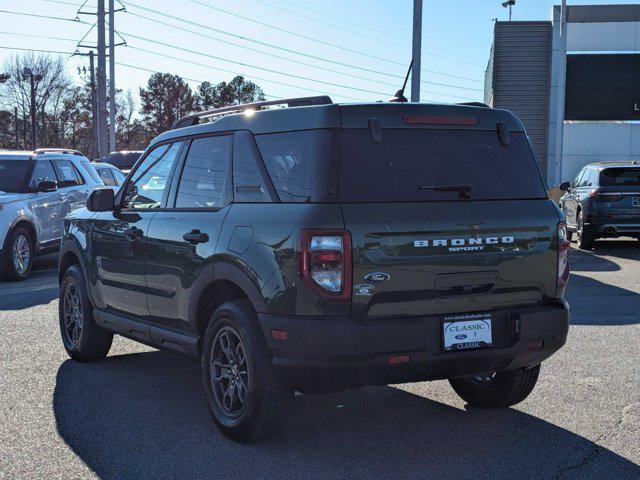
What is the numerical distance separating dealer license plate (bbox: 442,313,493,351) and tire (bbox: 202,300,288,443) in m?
0.92

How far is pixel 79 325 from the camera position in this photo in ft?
21.7

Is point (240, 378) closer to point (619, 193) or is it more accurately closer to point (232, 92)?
point (619, 193)

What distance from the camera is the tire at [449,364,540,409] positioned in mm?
5008

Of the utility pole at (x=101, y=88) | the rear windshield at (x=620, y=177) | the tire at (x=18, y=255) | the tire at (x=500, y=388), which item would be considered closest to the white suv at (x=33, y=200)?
the tire at (x=18, y=255)

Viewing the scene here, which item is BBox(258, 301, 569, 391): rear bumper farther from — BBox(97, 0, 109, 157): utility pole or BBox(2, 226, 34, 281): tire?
BBox(97, 0, 109, 157): utility pole

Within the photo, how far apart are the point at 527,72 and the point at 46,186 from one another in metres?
20.4

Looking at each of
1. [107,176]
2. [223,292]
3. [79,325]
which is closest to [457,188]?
[223,292]

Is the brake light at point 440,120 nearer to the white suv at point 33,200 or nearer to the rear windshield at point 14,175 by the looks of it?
the white suv at point 33,200

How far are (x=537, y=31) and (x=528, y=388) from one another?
1011 inches

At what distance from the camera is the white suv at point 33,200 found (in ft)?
39.0

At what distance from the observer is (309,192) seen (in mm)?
4086

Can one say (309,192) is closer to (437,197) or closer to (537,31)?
(437,197)

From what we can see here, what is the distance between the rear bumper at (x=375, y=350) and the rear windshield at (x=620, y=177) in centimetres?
1214

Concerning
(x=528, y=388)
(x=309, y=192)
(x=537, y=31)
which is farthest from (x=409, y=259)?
(x=537, y=31)
